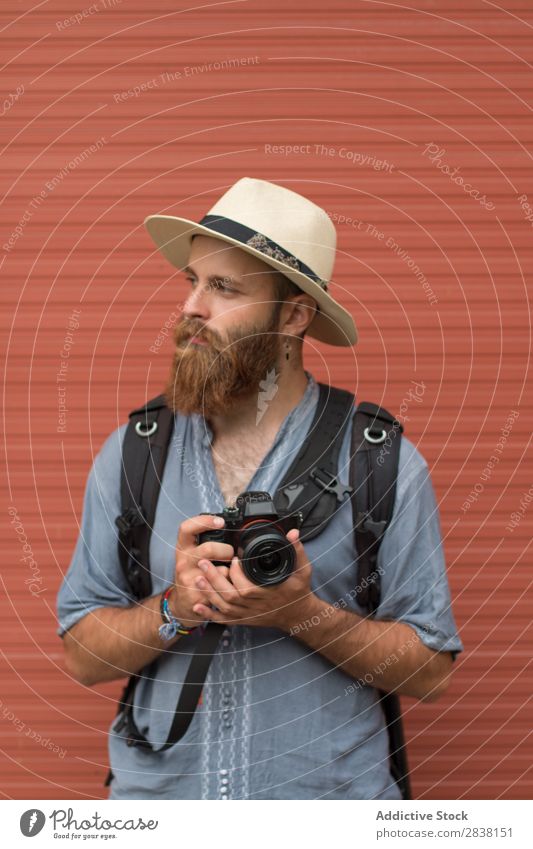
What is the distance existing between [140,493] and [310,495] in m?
0.43

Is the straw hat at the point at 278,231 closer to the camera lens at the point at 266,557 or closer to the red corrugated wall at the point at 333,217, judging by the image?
the camera lens at the point at 266,557

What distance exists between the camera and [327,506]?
7.99 feet

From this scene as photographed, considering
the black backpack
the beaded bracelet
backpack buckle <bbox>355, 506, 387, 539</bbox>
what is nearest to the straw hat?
the black backpack

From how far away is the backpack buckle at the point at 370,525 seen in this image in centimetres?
240

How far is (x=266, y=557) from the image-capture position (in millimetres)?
2197

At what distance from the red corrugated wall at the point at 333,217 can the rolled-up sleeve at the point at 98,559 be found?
4.60ft

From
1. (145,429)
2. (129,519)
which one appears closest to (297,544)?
(129,519)

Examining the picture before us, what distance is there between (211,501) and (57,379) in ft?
5.39

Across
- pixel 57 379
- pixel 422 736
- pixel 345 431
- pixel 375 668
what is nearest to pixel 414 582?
pixel 375 668
